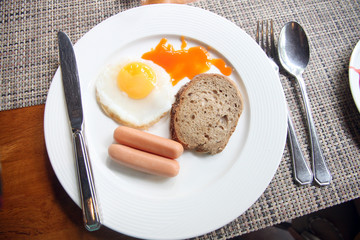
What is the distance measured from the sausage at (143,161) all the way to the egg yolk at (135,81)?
36 cm

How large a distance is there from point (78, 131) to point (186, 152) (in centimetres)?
62

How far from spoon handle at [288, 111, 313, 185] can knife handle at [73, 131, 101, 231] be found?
3.73 feet

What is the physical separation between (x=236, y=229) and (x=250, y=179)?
0.30 meters

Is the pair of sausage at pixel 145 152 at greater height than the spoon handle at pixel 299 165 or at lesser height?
greater

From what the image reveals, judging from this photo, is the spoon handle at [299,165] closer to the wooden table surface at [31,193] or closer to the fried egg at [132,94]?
the fried egg at [132,94]

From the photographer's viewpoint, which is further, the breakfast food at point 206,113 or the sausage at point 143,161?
the breakfast food at point 206,113

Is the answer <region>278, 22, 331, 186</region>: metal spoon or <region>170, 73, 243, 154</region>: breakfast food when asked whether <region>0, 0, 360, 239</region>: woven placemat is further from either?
<region>170, 73, 243, 154</region>: breakfast food

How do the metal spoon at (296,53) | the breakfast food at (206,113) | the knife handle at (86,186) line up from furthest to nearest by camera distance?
the metal spoon at (296,53)
the breakfast food at (206,113)
the knife handle at (86,186)

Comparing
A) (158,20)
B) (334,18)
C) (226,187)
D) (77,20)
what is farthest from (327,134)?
(77,20)

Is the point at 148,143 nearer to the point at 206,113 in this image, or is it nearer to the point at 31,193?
the point at 206,113

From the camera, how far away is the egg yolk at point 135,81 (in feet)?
4.88

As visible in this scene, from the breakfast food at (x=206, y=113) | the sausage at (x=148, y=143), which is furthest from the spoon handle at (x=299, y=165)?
the sausage at (x=148, y=143)

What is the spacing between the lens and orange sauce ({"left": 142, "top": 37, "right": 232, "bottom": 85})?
159 cm

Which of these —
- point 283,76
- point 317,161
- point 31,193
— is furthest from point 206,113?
point 31,193
